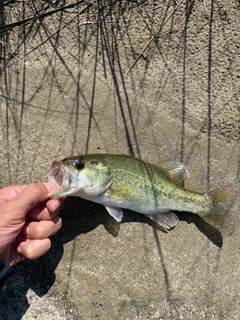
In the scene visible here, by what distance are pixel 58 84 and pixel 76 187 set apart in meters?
1.27

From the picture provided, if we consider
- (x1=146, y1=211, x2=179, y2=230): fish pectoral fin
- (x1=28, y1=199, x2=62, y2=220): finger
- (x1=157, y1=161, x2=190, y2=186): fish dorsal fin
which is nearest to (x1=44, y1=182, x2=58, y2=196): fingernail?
(x1=28, y1=199, x2=62, y2=220): finger

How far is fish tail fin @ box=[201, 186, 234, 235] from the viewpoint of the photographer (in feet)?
10.8

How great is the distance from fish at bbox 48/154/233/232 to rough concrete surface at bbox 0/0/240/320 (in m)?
0.19

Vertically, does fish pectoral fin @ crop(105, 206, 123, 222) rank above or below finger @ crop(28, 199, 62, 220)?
below

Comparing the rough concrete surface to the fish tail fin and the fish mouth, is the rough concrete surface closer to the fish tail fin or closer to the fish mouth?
the fish tail fin

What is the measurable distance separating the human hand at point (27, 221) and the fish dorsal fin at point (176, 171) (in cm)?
109

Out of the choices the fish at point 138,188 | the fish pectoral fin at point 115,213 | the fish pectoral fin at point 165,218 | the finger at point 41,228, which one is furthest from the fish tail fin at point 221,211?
the finger at point 41,228

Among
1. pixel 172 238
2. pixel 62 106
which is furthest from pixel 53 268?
pixel 62 106

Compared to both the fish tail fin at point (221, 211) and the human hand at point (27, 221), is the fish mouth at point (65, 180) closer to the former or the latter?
the human hand at point (27, 221)

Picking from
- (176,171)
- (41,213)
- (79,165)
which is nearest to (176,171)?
(176,171)

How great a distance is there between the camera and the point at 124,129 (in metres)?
3.60

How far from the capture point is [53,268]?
343cm

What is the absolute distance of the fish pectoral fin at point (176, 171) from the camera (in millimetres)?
3406

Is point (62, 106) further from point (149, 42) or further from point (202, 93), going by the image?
point (202, 93)
